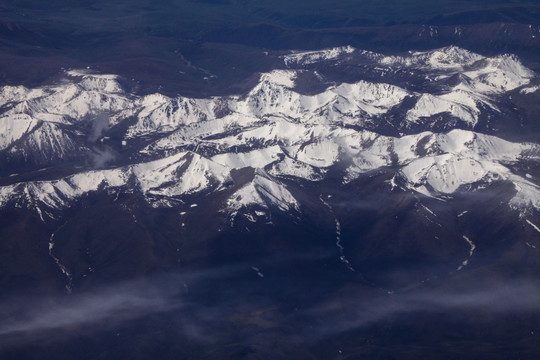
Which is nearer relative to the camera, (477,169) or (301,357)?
(301,357)

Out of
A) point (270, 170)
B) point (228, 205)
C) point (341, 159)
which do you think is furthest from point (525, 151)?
point (228, 205)

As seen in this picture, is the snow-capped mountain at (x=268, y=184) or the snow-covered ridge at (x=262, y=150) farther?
the snow-covered ridge at (x=262, y=150)

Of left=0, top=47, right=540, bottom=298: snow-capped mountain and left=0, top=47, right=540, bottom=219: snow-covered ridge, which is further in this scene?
left=0, top=47, right=540, bottom=219: snow-covered ridge

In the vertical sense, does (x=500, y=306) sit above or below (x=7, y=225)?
below

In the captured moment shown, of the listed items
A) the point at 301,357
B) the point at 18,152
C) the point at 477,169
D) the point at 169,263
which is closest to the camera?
the point at 301,357

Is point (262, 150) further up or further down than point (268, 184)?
further down

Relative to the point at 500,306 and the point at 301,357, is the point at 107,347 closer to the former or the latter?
the point at 301,357

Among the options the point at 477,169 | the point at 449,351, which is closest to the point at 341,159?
the point at 477,169

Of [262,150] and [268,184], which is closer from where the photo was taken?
[268,184]

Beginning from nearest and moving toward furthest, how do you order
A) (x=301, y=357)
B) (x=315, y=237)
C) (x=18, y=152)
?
(x=301, y=357), (x=315, y=237), (x=18, y=152)

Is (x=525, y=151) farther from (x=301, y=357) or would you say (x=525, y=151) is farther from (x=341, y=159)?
(x=301, y=357)
